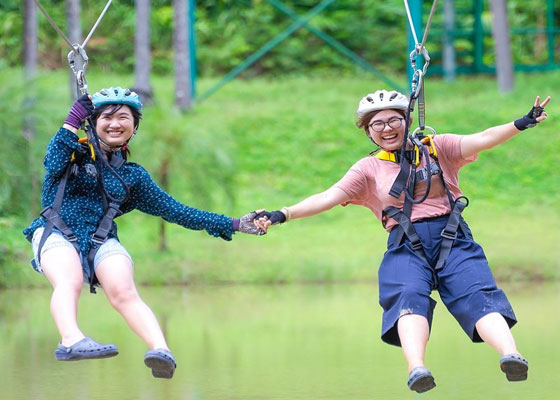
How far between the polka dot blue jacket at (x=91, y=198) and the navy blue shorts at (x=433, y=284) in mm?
1045

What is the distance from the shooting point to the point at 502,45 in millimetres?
19750

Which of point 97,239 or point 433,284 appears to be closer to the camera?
point 97,239

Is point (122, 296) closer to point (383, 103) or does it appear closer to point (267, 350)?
point (383, 103)

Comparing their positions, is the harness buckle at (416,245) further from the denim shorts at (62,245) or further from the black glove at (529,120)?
the denim shorts at (62,245)

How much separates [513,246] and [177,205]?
9.12m

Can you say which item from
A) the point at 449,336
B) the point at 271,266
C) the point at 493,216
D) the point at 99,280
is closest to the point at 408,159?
the point at 99,280

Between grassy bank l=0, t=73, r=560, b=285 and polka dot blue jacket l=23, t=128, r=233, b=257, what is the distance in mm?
7364

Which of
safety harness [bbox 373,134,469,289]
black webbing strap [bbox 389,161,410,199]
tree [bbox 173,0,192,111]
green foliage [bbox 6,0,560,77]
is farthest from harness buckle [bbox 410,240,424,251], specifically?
green foliage [bbox 6,0,560,77]

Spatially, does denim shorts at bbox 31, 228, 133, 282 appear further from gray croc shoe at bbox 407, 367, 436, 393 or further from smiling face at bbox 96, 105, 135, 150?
gray croc shoe at bbox 407, 367, 436, 393

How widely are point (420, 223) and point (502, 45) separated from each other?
46.5 ft

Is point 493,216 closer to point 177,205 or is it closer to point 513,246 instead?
point 513,246

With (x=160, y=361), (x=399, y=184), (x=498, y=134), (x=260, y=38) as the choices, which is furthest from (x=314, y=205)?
(x=260, y=38)

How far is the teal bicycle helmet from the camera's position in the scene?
247 inches

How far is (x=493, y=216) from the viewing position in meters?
16.2
